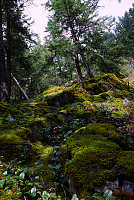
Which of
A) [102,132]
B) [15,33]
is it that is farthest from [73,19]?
[102,132]

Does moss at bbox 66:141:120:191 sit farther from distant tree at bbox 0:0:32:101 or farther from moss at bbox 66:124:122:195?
distant tree at bbox 0:0:32:101

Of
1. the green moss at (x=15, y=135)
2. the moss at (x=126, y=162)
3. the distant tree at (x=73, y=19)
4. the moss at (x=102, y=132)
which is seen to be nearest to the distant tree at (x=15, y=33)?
the distant tree at (x=73, y=19)

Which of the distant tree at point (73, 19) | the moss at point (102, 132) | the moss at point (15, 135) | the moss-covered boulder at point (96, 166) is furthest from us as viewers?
the distant tree at point (73, 19)

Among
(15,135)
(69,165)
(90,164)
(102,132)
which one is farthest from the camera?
(15,135)

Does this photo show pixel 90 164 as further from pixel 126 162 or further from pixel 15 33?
pixel 15 33

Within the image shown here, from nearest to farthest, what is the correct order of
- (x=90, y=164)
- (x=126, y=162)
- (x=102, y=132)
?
(x=126, y=162), (x=90, y=164), (x=102, y=132)

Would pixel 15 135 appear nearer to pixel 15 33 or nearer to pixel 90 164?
pixel 90 164

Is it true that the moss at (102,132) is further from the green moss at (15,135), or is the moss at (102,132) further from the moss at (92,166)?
the green moss at (15,135)

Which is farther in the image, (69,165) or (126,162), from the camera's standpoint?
(69,165)

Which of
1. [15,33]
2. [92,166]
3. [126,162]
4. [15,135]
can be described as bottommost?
[15,135]

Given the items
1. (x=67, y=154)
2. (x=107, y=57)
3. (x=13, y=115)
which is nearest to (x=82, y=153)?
(x=67, y=154)

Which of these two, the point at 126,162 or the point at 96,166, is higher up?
the point at 126,162

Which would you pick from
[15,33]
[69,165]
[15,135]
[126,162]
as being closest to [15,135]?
[15,135]

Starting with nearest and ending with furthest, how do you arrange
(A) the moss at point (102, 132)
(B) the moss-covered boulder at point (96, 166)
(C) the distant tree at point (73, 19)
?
(B) the moss-covered boulder at point (96, 166)
(A) the moss at point (102, 132)
(C) the distant tree at point (73, 19)
